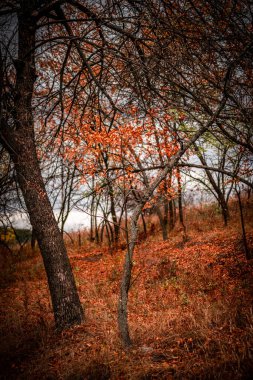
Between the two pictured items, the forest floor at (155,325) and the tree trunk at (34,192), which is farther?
the tree trunk at (34,192)

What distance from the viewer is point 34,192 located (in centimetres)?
438

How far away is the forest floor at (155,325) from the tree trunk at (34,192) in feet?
1.71

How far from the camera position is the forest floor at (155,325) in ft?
10.0

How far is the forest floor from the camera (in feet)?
10.0

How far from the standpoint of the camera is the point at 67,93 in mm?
5930

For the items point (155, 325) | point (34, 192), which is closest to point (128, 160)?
point (34, 192)

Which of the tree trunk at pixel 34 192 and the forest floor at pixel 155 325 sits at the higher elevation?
the tree trunk at pixel 34 192

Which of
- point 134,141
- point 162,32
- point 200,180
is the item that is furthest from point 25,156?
point 200,180

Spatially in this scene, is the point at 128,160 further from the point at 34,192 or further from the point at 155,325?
the point at 155,325

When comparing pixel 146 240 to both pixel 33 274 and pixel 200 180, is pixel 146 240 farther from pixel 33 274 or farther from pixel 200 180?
pixel 33 274

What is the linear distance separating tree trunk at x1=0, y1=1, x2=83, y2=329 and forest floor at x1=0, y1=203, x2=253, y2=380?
1.71ft

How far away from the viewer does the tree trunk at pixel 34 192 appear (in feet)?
14.3

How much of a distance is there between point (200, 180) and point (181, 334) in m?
9.86

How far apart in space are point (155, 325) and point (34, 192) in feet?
11.1
